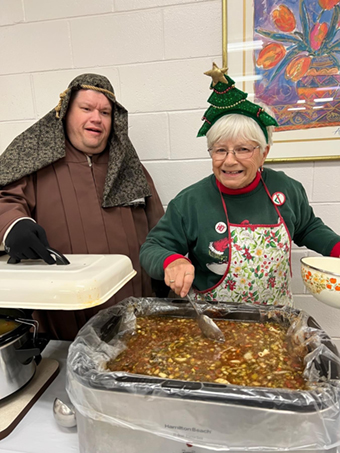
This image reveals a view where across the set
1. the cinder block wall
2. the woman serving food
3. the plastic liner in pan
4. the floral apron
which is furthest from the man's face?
the plastic liner in pan

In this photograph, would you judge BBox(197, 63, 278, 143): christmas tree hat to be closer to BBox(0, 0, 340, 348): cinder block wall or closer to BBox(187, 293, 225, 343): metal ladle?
BBox(0, 0, 340, 348): cinder block wall

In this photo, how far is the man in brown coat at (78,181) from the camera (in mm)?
1190

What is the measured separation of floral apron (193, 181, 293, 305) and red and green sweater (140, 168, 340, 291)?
0.9 inches

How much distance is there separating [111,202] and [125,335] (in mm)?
577

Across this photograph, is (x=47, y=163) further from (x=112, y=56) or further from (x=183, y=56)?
(x=183, y=56)

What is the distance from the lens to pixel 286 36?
4.27ft

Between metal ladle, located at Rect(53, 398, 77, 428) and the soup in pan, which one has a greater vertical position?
the soup in pan

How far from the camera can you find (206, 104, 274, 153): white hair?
0.96 metres

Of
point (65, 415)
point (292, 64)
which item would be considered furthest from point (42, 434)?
point (292, 64)

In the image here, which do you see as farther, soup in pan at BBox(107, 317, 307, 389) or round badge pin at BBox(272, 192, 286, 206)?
round badge pin at BBox(272, 192, 286, 206)

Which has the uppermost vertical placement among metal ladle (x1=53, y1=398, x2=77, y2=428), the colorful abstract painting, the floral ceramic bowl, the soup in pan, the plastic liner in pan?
the colorful abstract painting

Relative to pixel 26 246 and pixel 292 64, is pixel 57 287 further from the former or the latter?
pixel 292 64

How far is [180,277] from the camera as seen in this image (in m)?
0.83

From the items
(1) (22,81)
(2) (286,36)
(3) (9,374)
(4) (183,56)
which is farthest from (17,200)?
(2) (286,36)
